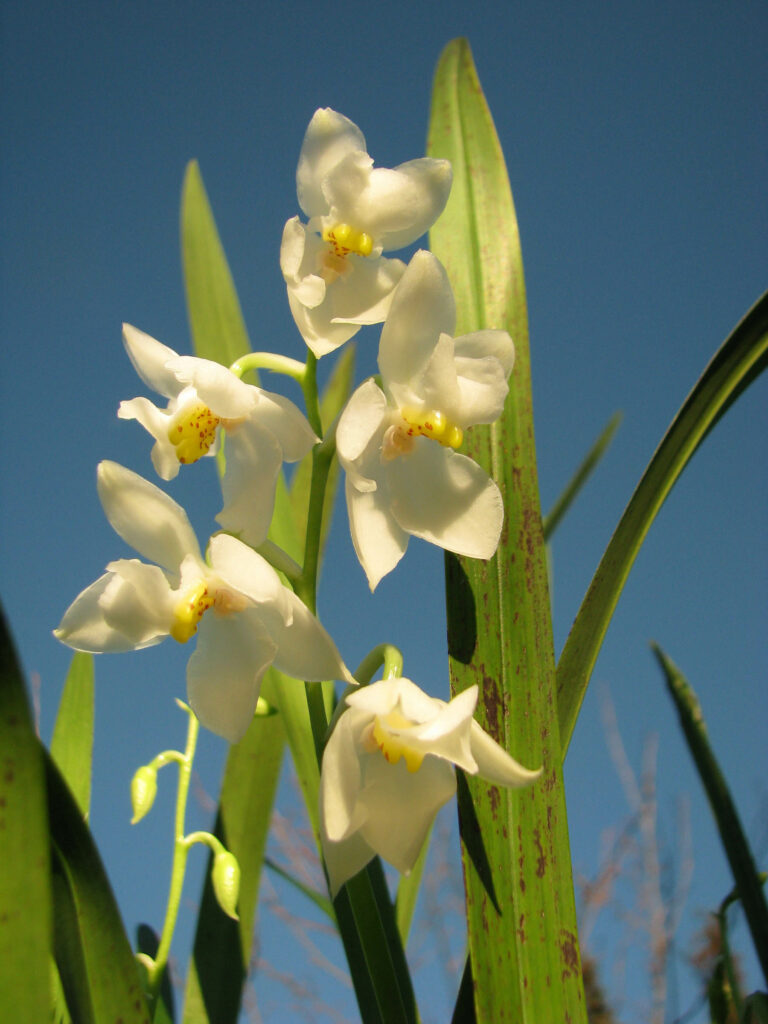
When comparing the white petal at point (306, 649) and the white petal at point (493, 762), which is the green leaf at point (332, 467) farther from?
the white petal at point (493, 762)

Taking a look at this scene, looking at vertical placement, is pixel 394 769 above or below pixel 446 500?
below

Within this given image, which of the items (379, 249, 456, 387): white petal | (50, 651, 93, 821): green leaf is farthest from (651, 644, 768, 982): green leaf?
(50, 651, 93, 821): green leaf

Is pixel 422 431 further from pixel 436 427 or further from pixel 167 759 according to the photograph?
pixel 167 759

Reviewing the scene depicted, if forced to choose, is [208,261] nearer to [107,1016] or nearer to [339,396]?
[339,396]

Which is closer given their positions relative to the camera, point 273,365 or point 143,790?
point 273,365

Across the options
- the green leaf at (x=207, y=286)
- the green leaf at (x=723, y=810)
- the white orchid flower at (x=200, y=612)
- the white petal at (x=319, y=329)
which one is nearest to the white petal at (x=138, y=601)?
the white orchid flower at (x=200, y=612)

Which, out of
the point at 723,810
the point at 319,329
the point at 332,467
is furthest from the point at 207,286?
the point at 723,810

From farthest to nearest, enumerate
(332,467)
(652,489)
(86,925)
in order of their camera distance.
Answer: (332,467)
(652,489)
(86,925)

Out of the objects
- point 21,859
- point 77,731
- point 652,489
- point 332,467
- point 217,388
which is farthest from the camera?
point 332,467
